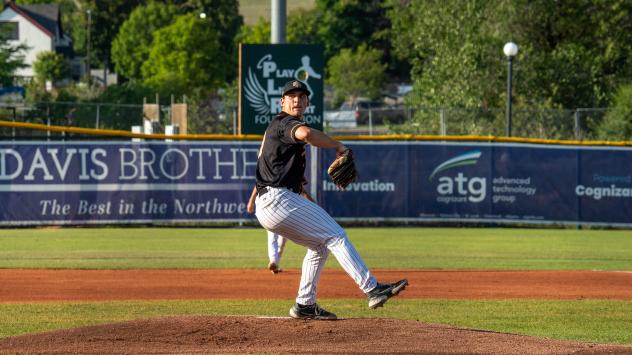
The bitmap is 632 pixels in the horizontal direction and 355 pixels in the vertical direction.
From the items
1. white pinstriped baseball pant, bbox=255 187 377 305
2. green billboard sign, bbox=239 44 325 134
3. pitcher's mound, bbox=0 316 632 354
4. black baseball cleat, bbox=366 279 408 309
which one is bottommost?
pitcher's mound, bbox=0 316 632 354

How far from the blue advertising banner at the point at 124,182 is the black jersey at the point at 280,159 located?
12.9m

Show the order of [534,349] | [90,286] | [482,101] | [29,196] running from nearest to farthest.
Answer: [534,349], [90,286], [29,196], [482,101]

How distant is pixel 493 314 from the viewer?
10.6 m

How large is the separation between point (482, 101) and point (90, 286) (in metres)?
24.0

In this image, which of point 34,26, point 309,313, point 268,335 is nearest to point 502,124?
point 309,313

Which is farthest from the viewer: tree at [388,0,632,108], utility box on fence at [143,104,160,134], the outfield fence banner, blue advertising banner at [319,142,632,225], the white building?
the white building

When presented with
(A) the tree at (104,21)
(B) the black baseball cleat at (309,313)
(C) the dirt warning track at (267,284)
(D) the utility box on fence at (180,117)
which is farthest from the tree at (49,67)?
(B) the black baseball cleat at (309,313)

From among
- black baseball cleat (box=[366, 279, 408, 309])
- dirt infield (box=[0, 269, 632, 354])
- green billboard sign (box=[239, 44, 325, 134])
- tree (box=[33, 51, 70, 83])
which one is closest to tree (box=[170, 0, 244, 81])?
tree (box=[33, 51, 70, 83])

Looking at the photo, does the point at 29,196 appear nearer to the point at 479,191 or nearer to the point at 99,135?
the point at 99,135

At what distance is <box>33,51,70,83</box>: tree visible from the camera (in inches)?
3219

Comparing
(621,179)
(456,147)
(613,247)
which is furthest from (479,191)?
(613,247)

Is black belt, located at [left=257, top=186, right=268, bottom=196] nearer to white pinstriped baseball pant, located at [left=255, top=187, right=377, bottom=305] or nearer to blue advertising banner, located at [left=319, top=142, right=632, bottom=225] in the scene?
white pinstriped baseball pant, located at [left=255, top=187, right=377, bottom=305]

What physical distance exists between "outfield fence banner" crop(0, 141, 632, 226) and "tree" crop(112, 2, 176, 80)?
206ft

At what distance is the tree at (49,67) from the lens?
3219 inches
